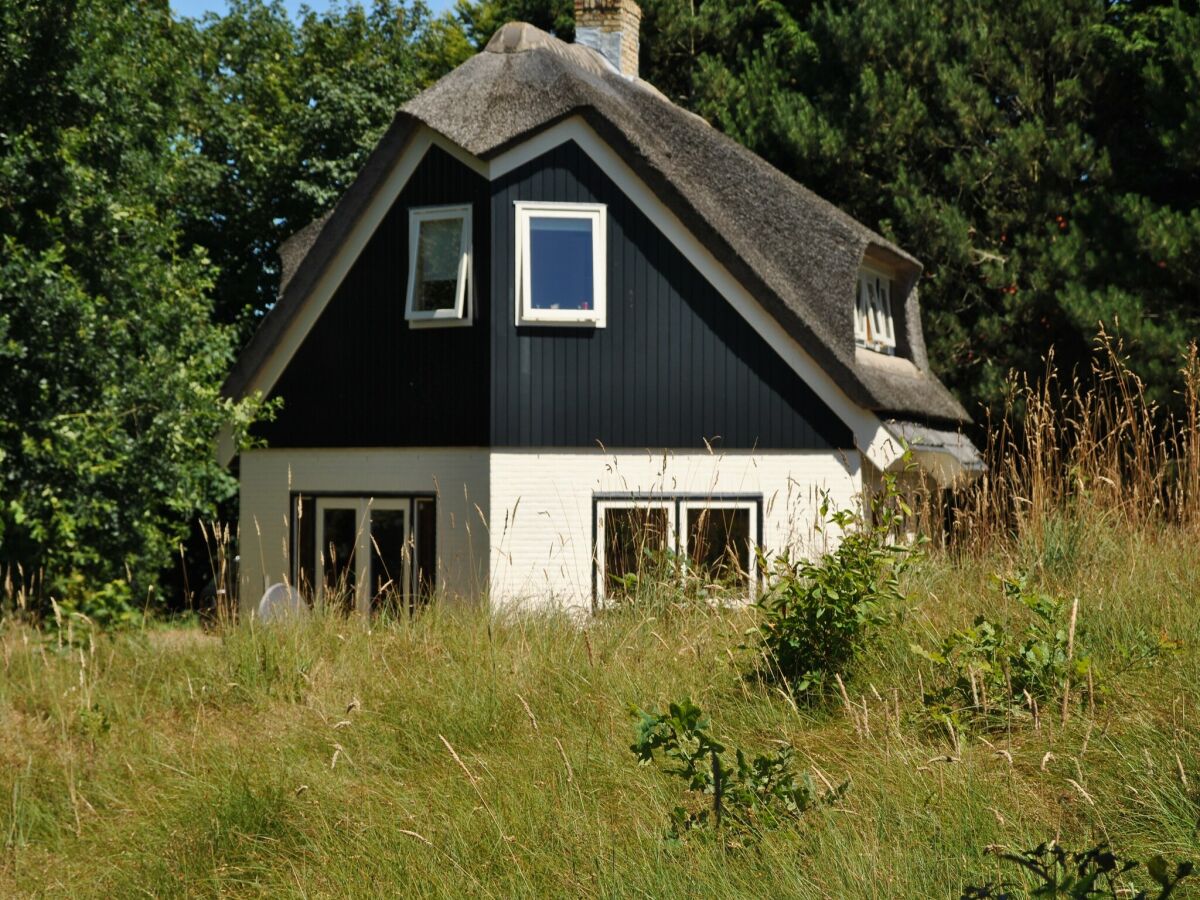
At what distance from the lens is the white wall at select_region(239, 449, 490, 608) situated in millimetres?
14461

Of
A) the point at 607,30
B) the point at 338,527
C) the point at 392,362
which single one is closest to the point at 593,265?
the point at 392,362

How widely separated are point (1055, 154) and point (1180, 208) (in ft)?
6.29

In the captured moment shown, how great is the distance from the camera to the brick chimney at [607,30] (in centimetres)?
1925

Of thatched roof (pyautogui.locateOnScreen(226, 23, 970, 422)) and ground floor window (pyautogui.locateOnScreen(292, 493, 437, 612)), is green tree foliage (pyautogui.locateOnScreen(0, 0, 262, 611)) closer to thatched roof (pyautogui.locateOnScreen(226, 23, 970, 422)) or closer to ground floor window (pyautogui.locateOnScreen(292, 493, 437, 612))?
ground floor window (pyautogui.locateOnScreen(292, 493, 437, 612))

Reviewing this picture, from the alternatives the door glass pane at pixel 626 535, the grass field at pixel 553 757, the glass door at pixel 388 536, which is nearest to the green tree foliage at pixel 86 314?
the glass door at pixel 388 536

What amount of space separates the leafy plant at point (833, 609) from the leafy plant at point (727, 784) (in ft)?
3.28

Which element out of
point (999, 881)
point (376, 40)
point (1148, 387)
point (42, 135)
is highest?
point (376, 40)

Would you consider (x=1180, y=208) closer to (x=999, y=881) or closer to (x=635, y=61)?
(x=635, y=61)

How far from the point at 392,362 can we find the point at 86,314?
3353 millimetres

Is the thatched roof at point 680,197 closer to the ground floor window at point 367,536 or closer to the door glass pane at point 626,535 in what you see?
the ground floor window at point 367,536

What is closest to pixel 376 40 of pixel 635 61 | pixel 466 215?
pixel 635 61

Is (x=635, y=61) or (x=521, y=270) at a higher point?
(x=635, y=61)

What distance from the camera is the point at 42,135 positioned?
44.4ft

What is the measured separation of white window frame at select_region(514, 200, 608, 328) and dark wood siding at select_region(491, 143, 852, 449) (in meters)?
0.09
